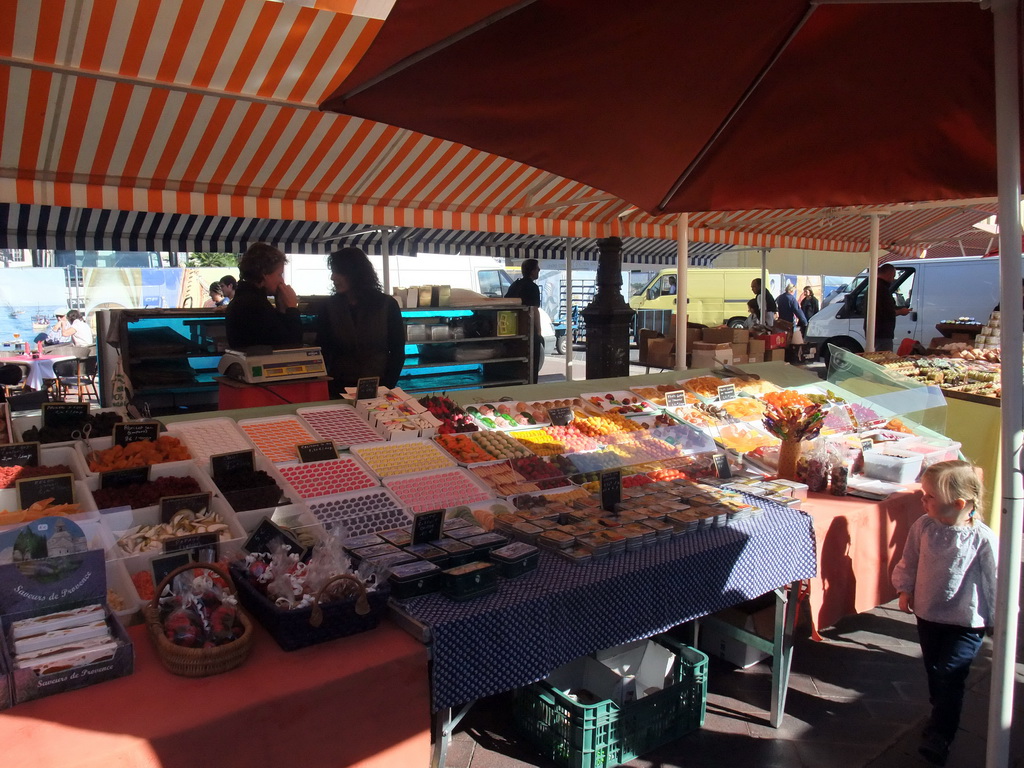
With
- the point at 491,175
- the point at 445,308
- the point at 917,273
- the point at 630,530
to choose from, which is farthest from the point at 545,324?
the point at 630,530

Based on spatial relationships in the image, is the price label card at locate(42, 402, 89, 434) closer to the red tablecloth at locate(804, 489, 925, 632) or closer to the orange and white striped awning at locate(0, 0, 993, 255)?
the orange and white striped awning at locate(0, 0, 993, 255)

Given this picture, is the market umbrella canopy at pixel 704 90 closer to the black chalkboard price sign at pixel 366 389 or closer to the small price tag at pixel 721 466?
the small price tag at pixel 721 466

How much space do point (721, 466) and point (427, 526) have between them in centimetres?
188

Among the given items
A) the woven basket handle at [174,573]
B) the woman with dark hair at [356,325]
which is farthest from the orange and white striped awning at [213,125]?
the woven basket handle at [174,573]

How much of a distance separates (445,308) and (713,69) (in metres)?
5.33

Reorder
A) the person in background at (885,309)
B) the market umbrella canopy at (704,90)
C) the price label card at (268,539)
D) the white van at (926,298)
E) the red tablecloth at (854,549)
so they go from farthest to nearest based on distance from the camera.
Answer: the white van at (926,298) < the person in background at (885,309) < the red tablecloth at (854,549) < the price label card at (268,539) < the market umbrella canopy at (704,90)

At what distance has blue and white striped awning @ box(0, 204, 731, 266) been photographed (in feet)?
22.9

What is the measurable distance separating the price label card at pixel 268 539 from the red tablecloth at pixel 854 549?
86.0 inches

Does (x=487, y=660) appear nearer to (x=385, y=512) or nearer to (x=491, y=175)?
(x=385, y=512)

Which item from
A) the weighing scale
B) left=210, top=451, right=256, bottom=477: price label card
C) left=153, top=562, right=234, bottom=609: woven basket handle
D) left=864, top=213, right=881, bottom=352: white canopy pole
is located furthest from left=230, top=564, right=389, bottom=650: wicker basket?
left=864, top=213, right=881, bottom=352: white canopy pole

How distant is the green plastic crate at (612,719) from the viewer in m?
2.60

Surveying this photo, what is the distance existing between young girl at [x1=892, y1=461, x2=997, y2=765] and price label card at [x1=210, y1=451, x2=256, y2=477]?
110 inches

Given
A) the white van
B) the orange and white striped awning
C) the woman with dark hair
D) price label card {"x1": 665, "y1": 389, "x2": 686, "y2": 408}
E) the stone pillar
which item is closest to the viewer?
the orange and white striped awning

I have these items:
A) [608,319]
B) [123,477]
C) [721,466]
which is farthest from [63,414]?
[608,319]
